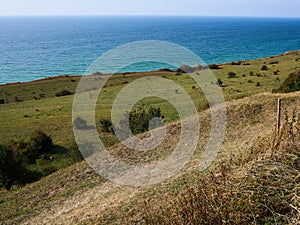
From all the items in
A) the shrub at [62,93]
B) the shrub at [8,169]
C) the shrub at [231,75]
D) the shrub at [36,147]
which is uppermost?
the shrub at [231,75]

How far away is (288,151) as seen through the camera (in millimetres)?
6945

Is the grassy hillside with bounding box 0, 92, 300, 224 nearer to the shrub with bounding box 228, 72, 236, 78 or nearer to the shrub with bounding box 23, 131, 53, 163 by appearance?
the shrub with bounding box 23, 131, 53, 163

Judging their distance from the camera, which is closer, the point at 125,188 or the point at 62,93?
the point at 125,188

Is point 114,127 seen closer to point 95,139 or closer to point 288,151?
point 95,139

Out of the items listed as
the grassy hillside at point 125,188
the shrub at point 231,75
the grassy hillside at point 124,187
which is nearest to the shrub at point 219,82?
the shrub at point 231,75

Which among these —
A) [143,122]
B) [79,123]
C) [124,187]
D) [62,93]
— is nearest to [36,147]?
[79,123]

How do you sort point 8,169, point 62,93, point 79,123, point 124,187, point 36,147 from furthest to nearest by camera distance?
→ point 62,93
point 79,123
point 36,147
point 8,169
point 124,187

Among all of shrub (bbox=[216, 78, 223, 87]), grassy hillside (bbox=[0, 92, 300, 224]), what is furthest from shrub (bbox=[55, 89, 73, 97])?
grassy hillside (bbox=[0, 92, 300, 224])

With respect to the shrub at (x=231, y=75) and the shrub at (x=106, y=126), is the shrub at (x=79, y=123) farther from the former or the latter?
the shrub at (x=231, y=75)

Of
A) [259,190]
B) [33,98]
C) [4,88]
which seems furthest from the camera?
[4,88]

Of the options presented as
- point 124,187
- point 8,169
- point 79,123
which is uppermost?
point 124,187

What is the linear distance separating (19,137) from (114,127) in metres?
8.49

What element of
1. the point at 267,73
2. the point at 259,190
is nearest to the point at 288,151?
the point at 259,190

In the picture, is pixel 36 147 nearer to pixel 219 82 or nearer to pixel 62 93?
pixel 219 82
